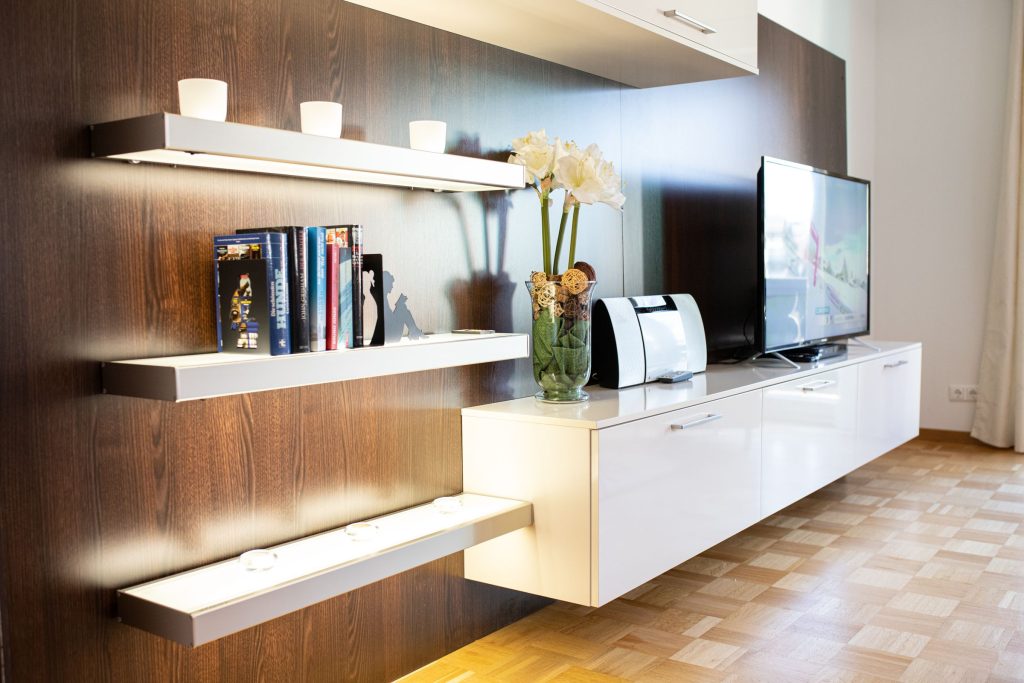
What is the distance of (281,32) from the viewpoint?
1862 mm

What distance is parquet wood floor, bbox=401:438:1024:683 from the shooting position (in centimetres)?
225

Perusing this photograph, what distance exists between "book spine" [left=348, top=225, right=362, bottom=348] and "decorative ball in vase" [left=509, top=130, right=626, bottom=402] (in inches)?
26.7

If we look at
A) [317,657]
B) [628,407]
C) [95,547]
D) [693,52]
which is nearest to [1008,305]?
[693,52]

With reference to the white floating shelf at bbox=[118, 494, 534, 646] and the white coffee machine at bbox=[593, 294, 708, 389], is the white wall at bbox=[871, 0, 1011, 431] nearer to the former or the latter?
the white coffee machine at bbox=[593, 294, 708, 389]

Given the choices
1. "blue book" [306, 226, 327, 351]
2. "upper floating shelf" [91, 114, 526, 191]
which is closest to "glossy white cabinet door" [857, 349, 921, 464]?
"upper floating shelf" [91, 114, 526, 191]

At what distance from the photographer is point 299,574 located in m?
1.69

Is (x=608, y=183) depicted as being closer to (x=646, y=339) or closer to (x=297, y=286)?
(x=646, y=339)

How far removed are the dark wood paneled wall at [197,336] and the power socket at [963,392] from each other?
370 centimetres

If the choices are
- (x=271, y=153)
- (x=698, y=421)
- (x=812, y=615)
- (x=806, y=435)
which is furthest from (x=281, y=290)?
(x=806, y=435)

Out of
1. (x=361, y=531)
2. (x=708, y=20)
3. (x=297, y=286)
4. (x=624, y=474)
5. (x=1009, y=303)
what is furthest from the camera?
(x=1009, y=303)

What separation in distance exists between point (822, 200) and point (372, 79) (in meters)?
2.41

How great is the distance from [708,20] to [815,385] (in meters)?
1.37

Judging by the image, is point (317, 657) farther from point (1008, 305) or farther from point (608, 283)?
point (1008, 305)

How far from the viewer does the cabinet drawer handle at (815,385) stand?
3.23 m
